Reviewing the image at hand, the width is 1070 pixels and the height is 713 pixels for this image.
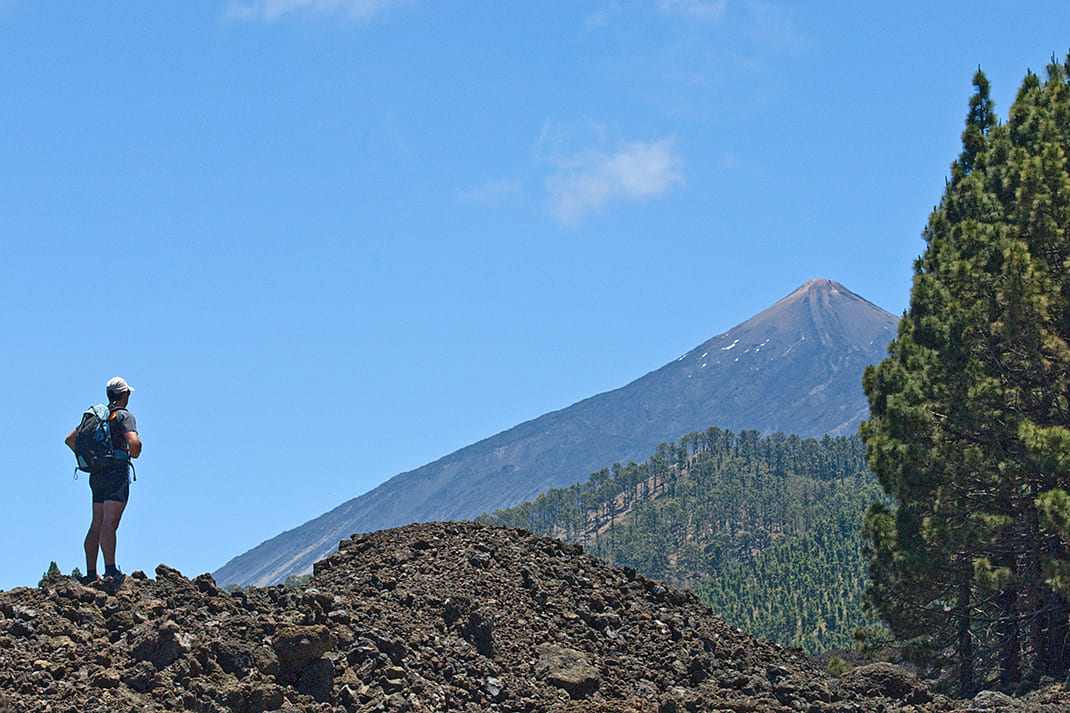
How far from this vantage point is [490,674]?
11.4 meters

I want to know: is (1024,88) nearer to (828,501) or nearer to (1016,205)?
(1016,205)

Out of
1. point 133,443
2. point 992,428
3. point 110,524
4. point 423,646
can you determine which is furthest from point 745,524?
point 133,443

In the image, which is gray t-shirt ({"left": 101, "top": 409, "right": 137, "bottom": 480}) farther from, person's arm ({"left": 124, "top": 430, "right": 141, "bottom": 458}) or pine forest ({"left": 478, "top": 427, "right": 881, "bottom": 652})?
pine forest ({"left": 478, "top": 427, "right": 881, "bottom": 652})

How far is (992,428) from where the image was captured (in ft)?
63.8

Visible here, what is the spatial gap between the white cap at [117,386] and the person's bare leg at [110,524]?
3.49 feet

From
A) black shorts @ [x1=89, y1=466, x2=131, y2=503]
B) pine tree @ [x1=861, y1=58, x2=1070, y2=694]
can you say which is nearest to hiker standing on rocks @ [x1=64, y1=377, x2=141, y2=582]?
black shorts @ [x1=89, y1=466, x2=131, y2=503]

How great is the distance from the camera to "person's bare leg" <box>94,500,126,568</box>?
10648mm

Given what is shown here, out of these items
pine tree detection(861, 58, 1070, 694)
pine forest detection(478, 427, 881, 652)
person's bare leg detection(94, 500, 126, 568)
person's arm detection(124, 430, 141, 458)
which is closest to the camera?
person's arm detection(124, 430, 141, 458)

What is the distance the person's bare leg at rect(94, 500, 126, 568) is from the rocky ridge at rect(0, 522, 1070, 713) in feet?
1.20

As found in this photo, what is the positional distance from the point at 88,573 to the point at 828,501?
14830cm

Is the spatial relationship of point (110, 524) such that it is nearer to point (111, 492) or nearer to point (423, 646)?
point (111, 492)

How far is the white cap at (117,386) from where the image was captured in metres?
10.9

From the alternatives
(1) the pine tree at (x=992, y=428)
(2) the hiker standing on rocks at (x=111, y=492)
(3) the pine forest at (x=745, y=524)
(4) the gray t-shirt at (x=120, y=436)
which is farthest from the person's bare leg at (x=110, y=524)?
(3) the pine forest at (x=745, y=524)

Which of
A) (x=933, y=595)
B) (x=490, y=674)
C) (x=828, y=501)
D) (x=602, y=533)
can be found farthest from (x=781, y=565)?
(x=490, y=674)
